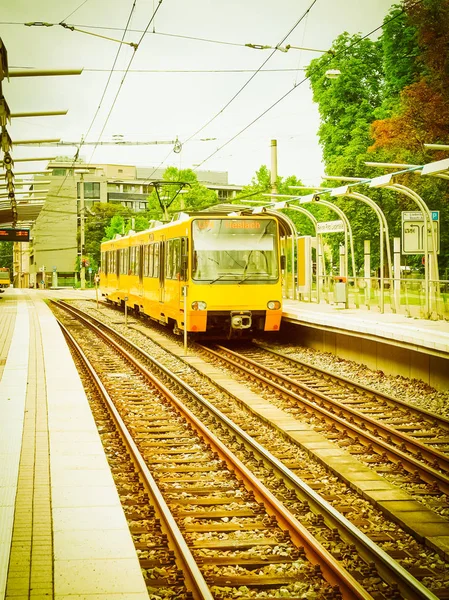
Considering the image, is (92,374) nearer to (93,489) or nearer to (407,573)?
(93,489)

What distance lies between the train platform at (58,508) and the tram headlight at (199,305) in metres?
5.56

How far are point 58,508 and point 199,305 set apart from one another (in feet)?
38.0

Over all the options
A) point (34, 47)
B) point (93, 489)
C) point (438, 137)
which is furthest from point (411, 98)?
point (93, 489)

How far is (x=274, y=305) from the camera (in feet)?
60.8

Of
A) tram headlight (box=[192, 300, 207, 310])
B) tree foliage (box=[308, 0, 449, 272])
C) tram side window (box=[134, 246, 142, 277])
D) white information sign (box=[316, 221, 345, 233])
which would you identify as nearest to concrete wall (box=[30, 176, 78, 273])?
tree foliage (box=[308, 0, 449, 272])

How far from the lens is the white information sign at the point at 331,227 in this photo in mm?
20562

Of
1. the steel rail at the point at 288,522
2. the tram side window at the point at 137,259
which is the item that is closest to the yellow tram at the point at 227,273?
the steel rail at the point at 288,522

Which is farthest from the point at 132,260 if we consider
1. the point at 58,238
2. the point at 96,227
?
the point at 58,238

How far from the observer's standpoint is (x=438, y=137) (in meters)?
28.8

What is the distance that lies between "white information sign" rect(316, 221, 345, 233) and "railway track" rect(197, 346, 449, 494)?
561cm

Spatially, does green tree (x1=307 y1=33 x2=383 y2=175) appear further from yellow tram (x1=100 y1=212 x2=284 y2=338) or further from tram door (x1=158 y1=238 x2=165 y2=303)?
yellow tram (x1=100 y1=212 x2=284 y2=338)

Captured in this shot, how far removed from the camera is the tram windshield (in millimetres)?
18219

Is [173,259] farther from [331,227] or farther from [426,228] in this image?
[426,228]

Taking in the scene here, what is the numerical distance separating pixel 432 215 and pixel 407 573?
13.5 meters
